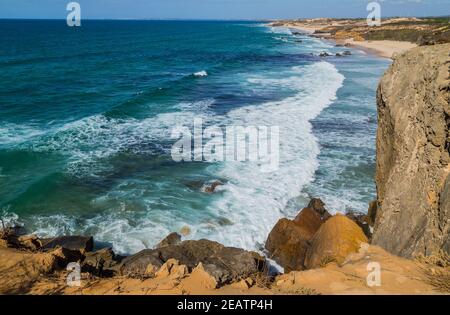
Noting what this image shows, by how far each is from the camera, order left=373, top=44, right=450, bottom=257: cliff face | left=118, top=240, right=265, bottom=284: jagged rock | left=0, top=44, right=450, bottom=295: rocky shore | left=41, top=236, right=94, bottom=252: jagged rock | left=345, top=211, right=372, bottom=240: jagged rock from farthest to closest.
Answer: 1. left=345, top=211, right=372, bottom=240: jagged rock
2. left=41, top=236, right=94, bottom=252: jagged rock
3. left=118, top=240, right=265, bottom=284: jagged rock
4. left=373, top=44, right=450, bottom=257: cliff face
5. left=0, top=44, right=450, bottom=295: rocky shore

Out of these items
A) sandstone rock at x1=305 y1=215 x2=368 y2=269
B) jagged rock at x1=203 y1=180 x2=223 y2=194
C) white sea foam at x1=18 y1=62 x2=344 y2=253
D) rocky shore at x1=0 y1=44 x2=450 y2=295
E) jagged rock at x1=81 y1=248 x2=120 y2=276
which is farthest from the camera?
jagged rock at x1=203 y1=180 x2=223 y2=194

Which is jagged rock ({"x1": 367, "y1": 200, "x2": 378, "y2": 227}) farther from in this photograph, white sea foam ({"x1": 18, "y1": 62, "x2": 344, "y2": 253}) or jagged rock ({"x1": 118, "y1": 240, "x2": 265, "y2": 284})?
jagged rock ({"x1": 118, "y1": 240, "x2": 265, "y2": 284})

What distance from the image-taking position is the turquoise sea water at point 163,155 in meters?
13.2

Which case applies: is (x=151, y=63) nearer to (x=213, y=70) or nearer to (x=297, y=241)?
(x=213, y=70)

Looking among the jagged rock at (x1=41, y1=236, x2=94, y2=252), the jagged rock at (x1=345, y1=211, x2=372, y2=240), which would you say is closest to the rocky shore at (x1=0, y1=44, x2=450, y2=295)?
the jagged rock at (x1=41, y1=236, x2=94, y2=252)

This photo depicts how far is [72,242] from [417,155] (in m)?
9.25

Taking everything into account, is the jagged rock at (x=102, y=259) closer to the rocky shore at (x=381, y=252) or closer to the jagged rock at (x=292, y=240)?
the rocky shore at (x=381, y=252)

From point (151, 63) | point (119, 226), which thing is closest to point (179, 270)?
point (119, 226)

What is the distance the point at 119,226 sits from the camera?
41.8 feet

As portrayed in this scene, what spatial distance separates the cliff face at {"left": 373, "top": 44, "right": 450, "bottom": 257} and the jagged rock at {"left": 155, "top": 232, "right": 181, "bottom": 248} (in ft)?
19.6

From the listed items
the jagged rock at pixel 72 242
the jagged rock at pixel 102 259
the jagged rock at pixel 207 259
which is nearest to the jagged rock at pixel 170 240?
the jagged rock at pixel 207 259

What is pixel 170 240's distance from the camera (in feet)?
37.9

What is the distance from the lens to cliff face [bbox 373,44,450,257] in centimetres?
675

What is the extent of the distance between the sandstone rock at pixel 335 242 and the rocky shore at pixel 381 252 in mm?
28
